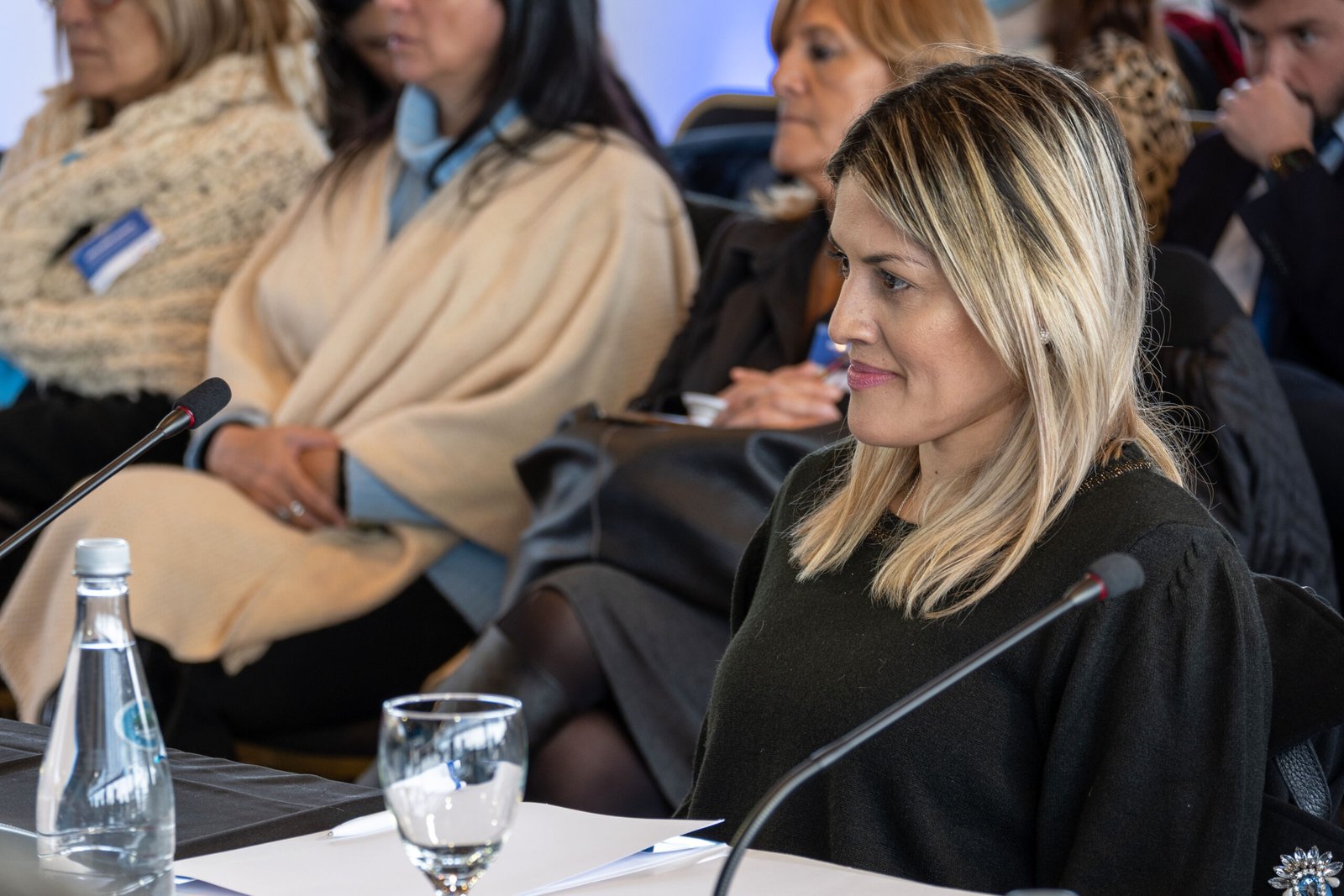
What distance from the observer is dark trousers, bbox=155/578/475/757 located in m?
2.10

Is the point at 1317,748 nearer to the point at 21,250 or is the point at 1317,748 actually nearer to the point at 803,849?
the point at 803,849

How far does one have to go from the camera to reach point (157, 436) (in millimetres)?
935

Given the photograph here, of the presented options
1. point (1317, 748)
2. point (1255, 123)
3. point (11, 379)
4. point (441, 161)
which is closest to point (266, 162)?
point (441, 161)

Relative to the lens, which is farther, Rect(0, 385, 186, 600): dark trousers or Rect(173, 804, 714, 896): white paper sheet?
Rect(0, 385, 186, 600): dark trousers

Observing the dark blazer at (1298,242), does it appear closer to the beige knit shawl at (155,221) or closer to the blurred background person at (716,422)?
the blurred background person at (716,422)

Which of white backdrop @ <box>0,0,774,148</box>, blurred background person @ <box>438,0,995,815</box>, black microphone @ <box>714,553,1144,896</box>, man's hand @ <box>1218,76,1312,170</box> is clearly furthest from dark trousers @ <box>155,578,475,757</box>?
white backdrop @ <box>0,0,774,148</box>

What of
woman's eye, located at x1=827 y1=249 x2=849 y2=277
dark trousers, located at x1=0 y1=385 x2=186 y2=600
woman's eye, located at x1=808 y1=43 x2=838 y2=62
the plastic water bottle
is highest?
woman's eye, located at x1=827 y1=249 x2=849 y2=277

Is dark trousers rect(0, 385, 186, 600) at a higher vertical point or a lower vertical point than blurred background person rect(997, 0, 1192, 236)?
lower

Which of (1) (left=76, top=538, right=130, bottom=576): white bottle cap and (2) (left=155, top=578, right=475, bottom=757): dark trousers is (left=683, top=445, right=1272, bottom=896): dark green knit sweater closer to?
(1) (left=76, top=538, right=130, bottom=576): white bottle cap

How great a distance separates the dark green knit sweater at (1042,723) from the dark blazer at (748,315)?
3.60ft

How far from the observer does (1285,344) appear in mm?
2041

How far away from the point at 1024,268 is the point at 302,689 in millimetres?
1393

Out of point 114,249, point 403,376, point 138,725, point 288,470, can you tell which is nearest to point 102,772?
point 138,725

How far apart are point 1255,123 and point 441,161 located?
120 centimetres
